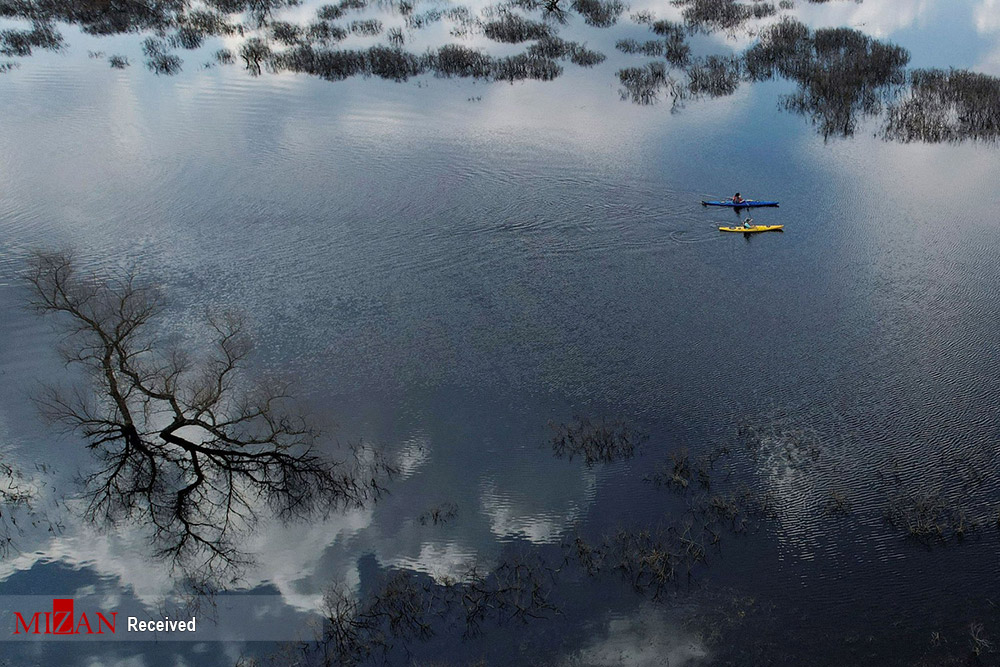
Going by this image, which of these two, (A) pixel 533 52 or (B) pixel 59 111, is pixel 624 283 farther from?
(B) pixel 59 111

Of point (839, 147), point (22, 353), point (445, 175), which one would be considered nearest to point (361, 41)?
point (445, 175)

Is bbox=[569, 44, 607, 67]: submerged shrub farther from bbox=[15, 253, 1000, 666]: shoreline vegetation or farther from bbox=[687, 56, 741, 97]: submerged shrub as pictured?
bbox=[15, 253, 1000, 666]: shoreline vegetation

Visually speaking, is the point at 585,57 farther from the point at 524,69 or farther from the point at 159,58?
the point at 159,58

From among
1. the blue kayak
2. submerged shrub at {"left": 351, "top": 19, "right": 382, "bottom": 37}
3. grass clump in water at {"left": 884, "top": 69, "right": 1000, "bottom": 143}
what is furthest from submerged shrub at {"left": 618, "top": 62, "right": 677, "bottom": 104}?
submerged shrub at {"left": 351, "top": 19, "right": 382, "bottom": 37}

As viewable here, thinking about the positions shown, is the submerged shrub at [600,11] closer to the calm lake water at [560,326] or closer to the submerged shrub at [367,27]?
the calm lake water at [560,326]

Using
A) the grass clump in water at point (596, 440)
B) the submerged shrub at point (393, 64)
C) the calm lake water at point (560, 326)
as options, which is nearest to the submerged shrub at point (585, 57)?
the calm lake water at point (560, 326)

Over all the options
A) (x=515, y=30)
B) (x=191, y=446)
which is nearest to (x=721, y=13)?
(x=515, y=30)

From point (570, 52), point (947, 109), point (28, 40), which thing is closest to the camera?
point (947, 109)
